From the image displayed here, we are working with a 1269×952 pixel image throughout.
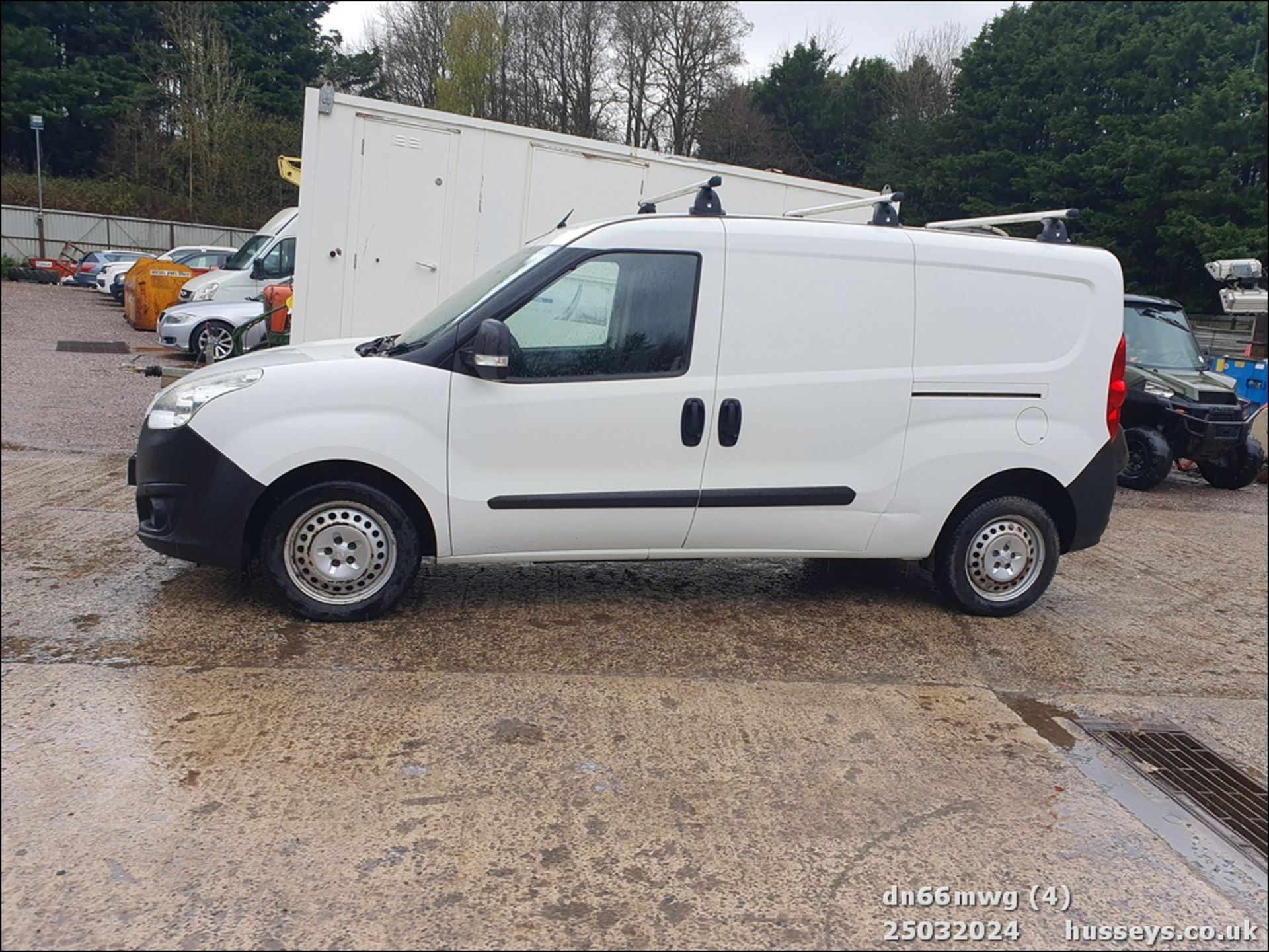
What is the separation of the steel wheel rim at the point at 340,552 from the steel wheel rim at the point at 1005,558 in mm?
3058

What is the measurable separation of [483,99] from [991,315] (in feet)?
102

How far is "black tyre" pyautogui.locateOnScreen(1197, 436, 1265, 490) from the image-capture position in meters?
12.0

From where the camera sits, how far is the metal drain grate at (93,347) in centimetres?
1502

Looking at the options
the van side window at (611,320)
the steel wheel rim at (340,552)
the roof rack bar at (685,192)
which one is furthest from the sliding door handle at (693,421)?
the steel wheel rim at (340,552)

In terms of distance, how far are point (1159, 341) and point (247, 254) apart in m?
13.2

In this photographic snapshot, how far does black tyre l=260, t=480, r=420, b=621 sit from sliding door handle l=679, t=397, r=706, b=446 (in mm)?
1355

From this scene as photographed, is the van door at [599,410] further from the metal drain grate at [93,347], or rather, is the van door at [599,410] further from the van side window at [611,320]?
the metal drain grate at [93,347]

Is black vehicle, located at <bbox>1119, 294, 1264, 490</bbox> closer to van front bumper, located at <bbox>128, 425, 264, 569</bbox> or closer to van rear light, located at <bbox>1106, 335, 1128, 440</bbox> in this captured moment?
van rear light, located at <bbox>1106, 335, 1128, 440</bbox>

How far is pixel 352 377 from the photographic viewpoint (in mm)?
5008

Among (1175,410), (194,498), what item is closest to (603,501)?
(194,498)

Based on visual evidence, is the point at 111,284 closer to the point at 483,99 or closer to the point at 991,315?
the point at 483,99

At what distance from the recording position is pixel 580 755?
404 cm

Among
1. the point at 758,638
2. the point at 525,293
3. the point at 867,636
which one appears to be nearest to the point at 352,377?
the point at 525,293

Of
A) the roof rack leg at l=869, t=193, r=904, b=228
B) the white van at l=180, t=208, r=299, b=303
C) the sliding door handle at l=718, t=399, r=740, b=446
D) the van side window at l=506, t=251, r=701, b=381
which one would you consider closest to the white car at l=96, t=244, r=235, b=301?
the white van at l=180, t=208, r=299, b=303
